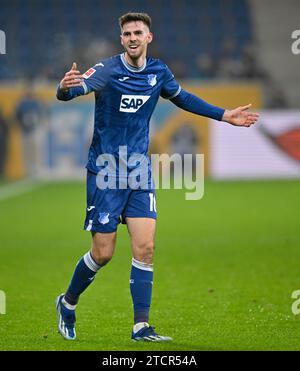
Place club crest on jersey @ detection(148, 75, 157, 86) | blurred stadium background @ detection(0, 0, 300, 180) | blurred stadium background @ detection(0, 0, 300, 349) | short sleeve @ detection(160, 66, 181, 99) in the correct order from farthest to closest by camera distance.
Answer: blurred stadium background @ detection(0, 0, 300, 180) < blurred stadium background @ detection(0, 0, 300, 349) < short sleeve @ detection(160, 66, 181, 99) < club crest on jersey @ detection(148, 75, 157, 86)

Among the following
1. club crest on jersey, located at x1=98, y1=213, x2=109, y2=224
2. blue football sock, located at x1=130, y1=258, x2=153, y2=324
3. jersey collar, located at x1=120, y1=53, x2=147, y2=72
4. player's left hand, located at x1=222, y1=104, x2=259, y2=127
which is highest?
jersey collar, located at x1=120, y1=53, x2=147, y2=72

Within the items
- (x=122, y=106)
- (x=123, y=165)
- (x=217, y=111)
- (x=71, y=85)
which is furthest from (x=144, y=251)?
(x=71, y=85)

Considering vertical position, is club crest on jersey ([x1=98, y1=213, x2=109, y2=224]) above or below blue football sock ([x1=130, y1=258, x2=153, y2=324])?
above

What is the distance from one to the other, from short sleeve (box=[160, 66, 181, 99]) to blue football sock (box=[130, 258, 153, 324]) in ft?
4.10

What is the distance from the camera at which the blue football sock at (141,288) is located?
6.81 meters

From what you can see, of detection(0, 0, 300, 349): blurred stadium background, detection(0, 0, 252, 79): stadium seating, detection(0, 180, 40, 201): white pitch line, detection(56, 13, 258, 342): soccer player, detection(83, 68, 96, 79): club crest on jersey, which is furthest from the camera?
detection(0, 0, 252, 79): stadium seating

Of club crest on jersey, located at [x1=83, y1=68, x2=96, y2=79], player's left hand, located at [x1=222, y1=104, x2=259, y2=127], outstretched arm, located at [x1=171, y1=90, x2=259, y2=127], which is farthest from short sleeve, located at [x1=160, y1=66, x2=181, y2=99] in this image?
club crest on jersey, located at [x1=83, y1=68, x2=96, y2=79]

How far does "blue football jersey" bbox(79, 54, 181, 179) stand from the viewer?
6836 millimetres

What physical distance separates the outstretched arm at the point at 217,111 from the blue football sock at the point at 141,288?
3.97 ft

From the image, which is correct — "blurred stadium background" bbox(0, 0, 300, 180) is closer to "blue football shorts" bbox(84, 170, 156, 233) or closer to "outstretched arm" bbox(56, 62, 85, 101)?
"blue football shorts" bbox(84, 170, 156, 233)

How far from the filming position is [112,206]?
6855 mm

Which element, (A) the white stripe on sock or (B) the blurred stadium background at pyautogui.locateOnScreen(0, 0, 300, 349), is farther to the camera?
(B) the blurred stadium background at pyautogui.locateOnScreen(0, 0, 300, 349)

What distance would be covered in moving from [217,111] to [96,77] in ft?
3.18

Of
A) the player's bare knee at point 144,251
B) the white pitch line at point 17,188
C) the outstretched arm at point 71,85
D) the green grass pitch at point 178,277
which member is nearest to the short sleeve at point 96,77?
the outstretched arm at point 71,85
